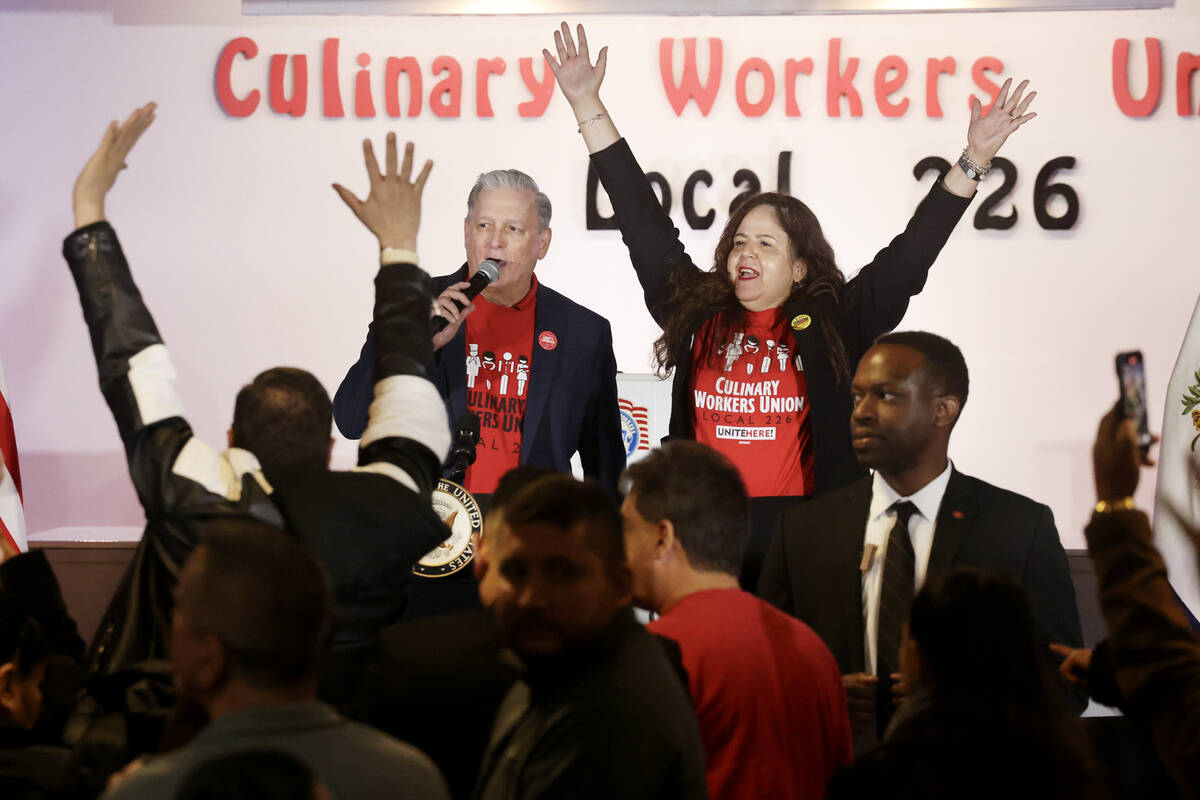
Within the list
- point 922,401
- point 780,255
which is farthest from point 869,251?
point 922,401

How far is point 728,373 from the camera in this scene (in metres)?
3.98

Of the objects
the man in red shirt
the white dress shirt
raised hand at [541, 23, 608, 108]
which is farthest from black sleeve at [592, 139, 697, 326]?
the man in red shirt

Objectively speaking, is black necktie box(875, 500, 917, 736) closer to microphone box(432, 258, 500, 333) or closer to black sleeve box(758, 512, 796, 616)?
black sleeve box(758, 512, 796, 616)

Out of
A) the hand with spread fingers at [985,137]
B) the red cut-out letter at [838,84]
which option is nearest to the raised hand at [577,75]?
the hand with spread fingers at [985,137]

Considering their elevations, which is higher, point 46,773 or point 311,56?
point 311,56

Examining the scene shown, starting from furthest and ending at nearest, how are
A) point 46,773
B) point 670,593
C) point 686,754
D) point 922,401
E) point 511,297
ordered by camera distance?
1. point 511,297
2. point 922,401
3. point 670,593
4. point 46,773
5. point 686,754

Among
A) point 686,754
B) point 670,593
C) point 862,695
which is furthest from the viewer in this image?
point 862,695

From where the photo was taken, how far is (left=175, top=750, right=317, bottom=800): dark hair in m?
1.23

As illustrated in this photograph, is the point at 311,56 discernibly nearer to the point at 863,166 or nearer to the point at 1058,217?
the point at 863,166

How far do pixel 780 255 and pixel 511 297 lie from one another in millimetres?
866

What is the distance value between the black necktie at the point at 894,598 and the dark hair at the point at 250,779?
1.87 metres

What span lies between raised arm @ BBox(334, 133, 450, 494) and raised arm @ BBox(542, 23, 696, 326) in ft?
4.86

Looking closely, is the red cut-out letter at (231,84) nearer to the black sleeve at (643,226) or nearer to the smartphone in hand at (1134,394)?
the black sleeve at (643,226)

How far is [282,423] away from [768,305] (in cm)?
209
